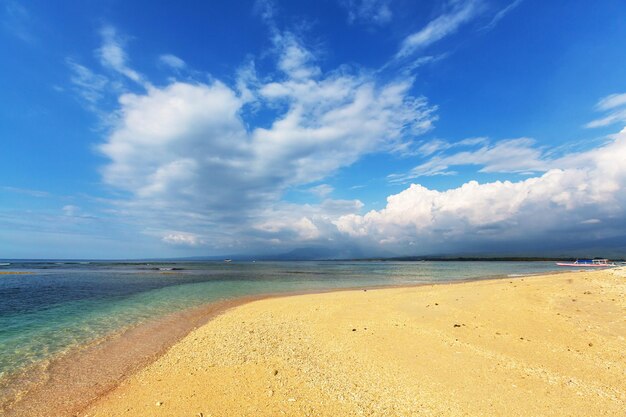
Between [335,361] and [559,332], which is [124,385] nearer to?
[335,361]

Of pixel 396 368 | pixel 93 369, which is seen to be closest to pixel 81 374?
pixel 93 369

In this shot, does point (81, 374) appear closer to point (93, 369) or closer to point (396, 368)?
point (93, 369)

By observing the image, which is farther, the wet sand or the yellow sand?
the wet sand

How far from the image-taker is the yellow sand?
7.44 m

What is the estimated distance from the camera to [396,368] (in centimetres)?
964

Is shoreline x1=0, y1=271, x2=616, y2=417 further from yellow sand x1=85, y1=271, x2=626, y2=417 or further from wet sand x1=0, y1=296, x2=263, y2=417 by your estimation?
yellow sand x1=85, y1=271, x2=626, y2=417

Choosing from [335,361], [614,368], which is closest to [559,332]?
[614,368]

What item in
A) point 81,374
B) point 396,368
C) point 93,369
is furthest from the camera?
point 93,369

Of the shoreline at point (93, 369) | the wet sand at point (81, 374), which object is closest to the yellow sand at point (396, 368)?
the shoreline at point (93, 369)

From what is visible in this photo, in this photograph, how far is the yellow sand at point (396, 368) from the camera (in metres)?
7.44

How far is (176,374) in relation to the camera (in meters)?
9.98

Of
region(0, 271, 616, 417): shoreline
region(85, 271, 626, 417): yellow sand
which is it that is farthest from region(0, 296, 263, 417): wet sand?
region(85, 271, 626, 417): yellow sand

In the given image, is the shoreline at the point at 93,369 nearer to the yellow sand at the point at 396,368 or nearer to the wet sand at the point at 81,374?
the wet sand at the point at 81,374

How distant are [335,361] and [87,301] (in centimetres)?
2677
